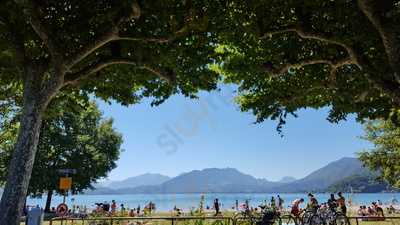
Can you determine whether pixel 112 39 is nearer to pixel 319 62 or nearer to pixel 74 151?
pixel 319 62

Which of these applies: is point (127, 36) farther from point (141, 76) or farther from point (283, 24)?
point (283, 24)

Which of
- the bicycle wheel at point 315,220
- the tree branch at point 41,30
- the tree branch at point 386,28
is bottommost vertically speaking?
the bicycle wheel at point 315,220

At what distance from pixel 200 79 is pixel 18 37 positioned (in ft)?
20.3

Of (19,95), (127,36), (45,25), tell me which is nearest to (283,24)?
(127,36)

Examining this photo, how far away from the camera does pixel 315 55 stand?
1497 cm

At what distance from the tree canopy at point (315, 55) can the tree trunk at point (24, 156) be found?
248 inches

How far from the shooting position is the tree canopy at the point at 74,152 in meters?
45.1

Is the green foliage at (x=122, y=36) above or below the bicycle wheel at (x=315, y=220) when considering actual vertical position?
above

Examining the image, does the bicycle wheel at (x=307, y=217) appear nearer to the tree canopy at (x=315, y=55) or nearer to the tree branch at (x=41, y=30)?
the tree canopy at (x=315, y=55)

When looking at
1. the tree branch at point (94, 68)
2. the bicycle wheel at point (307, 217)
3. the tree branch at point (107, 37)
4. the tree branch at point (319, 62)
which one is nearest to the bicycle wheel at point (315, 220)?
the bicycle wheel at point (307, 217)

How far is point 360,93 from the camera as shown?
15742 millimetres

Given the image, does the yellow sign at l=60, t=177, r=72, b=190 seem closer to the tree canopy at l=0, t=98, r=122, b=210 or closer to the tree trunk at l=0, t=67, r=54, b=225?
the tree trunk at l=0, t=67, r=54, b=225

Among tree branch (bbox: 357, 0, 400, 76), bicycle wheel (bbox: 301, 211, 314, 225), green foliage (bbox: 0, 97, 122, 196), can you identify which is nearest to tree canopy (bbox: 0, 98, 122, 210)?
green foliage (bbox: 0, 97, 122, 196)

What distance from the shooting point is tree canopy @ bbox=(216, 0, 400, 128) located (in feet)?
41.3
